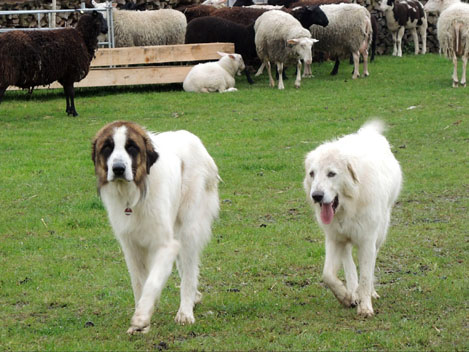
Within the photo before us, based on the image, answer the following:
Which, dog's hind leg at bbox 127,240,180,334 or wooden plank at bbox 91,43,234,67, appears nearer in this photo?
dog's hind leg at bbox 127,240,180,334

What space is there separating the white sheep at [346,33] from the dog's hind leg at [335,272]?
14176 millimetres

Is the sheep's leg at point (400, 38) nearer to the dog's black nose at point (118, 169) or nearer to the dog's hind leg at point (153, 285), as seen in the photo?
the dog's hind leg at point (153, 285)

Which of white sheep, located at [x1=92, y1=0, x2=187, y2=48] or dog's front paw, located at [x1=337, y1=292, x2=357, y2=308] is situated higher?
white sheep, located at [x1=92, y1=0, x2=187, y2=48]

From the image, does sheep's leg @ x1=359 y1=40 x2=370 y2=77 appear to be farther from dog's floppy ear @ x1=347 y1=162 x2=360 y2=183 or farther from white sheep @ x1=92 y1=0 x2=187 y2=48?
dog's floppy ear @ x1=347 y1=162 x2=360 y2=183

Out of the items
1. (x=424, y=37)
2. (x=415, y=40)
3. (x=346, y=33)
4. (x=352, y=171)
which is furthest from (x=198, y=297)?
(x=424, y=37)

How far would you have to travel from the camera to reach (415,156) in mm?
10938

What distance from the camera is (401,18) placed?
24453 millimetres

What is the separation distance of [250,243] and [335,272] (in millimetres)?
1935

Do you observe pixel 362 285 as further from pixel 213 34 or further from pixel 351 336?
pixel 213 34

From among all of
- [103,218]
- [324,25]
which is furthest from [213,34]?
[103,218]

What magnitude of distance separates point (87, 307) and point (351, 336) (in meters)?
1.96

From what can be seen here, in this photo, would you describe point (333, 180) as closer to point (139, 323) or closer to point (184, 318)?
point (184, 318)

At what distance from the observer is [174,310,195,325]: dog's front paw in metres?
5.19

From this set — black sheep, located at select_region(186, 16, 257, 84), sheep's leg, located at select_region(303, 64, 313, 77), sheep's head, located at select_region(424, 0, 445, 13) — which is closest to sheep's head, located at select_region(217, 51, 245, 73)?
black sheep, located at select_region(186, 16, 257, 84)
